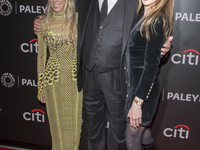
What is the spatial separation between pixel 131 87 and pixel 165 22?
0.51m

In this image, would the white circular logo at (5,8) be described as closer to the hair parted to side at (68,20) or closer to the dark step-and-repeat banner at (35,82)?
the dark step-and-repeat banner at (35,82)

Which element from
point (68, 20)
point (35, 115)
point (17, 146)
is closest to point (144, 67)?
point (68, 20)

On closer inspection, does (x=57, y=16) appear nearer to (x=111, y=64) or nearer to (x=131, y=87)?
(x=111, y=64)

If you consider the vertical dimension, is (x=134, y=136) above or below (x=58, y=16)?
below

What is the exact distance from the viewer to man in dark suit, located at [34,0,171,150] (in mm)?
1395

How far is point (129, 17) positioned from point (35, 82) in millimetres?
1440

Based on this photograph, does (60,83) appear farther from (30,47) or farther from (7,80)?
(7,80)

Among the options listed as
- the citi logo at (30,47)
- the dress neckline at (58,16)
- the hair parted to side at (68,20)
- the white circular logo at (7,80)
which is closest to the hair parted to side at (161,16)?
the hair parted to side at (68,20)

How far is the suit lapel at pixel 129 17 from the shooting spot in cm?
134

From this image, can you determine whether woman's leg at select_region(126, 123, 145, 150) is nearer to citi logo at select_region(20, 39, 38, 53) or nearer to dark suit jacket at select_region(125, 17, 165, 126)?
dark suit jacket at select_region(125, 17, 165, 126)

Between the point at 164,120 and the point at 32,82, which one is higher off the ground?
the point at 32,82

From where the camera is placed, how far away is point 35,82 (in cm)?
224

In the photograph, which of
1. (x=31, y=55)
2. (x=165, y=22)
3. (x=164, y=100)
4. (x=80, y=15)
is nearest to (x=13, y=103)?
(x=31, y=55)

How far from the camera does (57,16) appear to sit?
1587 millimetres
